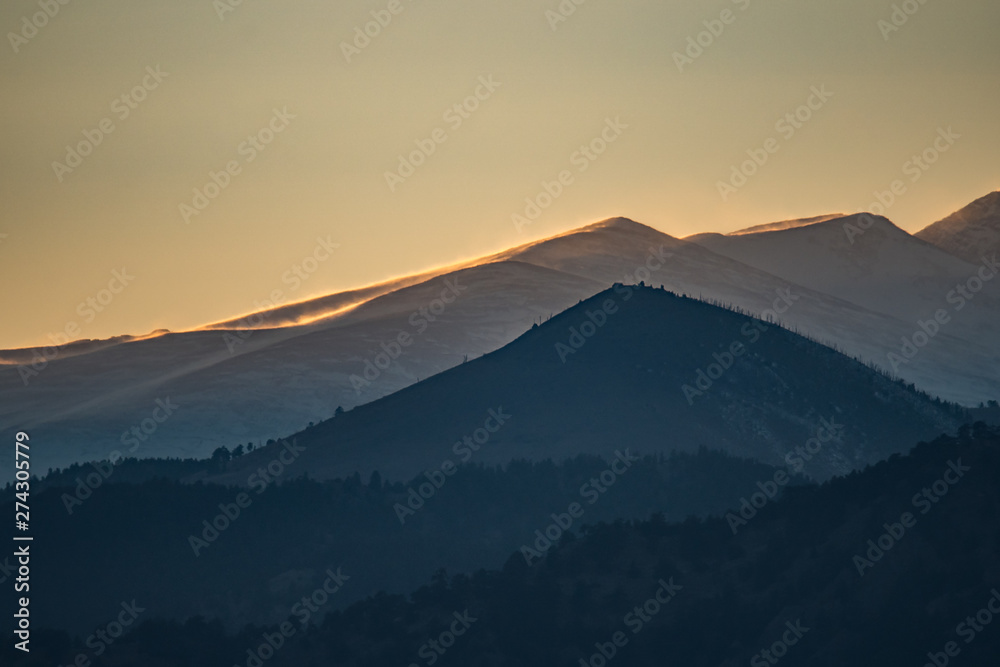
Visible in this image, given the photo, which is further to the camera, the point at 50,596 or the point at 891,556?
the point at 50,596

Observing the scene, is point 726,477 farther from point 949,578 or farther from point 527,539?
point 949,578

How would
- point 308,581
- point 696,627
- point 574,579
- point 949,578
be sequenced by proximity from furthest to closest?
point 308,581 < point 574,579 < point 696,627 < point 949,578

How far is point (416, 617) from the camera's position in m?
161

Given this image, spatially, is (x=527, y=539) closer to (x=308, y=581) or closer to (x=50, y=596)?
(x=308, y=581)

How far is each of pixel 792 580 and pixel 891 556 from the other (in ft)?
34.3

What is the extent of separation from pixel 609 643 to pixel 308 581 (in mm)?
44688

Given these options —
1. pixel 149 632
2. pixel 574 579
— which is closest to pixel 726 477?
pixel 574 579

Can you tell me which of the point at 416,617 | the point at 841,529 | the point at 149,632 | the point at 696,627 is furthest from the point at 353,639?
the point at 841,529

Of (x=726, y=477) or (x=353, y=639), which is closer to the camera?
(x=353, y=639)

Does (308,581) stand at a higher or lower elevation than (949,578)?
higher

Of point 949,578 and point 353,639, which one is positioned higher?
point 353,639

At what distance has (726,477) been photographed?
7707 inches

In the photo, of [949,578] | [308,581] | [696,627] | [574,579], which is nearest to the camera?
[949,578]

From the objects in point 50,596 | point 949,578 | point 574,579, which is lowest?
point 949,578
